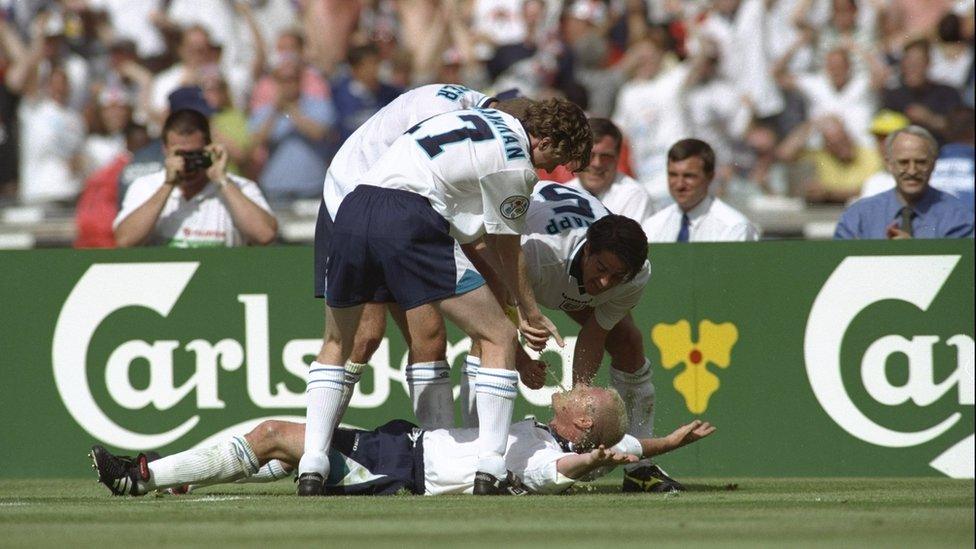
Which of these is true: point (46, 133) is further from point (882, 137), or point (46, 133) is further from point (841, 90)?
point (882, 137)

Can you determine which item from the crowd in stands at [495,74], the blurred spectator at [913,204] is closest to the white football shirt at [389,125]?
the blurred spectator at [913,204]

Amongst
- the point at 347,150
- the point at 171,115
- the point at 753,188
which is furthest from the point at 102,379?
the point at 753,188

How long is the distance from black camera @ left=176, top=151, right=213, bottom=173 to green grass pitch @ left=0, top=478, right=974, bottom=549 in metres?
2.73

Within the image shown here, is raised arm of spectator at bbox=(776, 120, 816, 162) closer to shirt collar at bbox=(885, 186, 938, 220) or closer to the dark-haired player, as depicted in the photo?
shirt collar at bbox=(885, 186, 938, 220)

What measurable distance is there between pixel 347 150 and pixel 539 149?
139 centimetres

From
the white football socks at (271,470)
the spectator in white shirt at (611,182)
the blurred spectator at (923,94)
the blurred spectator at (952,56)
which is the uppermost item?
the blurred spectator at (952,56)

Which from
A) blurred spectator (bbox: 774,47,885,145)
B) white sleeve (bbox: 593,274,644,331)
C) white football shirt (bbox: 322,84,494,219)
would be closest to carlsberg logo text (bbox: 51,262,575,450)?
white sleeve (bbox: 593,274,644,331)

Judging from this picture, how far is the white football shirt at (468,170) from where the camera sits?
293 inches

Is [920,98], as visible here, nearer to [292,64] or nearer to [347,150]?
[292,64]

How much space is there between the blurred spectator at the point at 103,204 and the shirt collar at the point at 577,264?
18.1ft

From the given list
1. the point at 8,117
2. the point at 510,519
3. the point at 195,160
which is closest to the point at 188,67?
the point at 8,117

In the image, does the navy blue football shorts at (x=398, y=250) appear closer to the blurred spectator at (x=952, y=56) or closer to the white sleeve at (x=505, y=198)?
the white sleeve at (x=505, y=198)

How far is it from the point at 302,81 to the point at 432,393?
22.9 ft

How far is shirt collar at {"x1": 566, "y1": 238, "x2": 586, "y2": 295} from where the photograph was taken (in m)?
8.05
